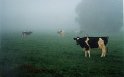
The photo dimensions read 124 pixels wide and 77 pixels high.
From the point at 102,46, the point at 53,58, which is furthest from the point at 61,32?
the point at 102,46

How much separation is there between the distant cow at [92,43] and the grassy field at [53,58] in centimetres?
4

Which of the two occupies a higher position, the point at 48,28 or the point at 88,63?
the point at 48,28

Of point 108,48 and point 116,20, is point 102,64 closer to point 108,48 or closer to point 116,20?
point 108,48

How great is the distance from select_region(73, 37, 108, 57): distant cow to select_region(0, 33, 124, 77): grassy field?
0.14 ft

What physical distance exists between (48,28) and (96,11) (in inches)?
19.2

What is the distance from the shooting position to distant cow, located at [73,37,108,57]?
2910mm

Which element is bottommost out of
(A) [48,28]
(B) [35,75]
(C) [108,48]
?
(B) [35,75]

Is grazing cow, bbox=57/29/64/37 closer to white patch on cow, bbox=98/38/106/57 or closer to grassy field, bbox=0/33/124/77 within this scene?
grassy field, bbox=0/33/124/77

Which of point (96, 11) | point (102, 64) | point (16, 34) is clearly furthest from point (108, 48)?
point (16, 34)

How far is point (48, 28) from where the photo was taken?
2.92 metres

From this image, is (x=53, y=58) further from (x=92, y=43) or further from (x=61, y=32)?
(x=92, y=43)

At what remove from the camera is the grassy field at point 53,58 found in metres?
2.86

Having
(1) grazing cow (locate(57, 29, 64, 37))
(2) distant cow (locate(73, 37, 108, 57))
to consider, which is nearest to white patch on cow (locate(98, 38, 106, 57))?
(2) distant cow (locate(73, 37, 108, 57))

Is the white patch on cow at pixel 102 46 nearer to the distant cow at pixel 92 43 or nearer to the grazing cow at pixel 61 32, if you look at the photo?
the distant cow at pixel 92 43
